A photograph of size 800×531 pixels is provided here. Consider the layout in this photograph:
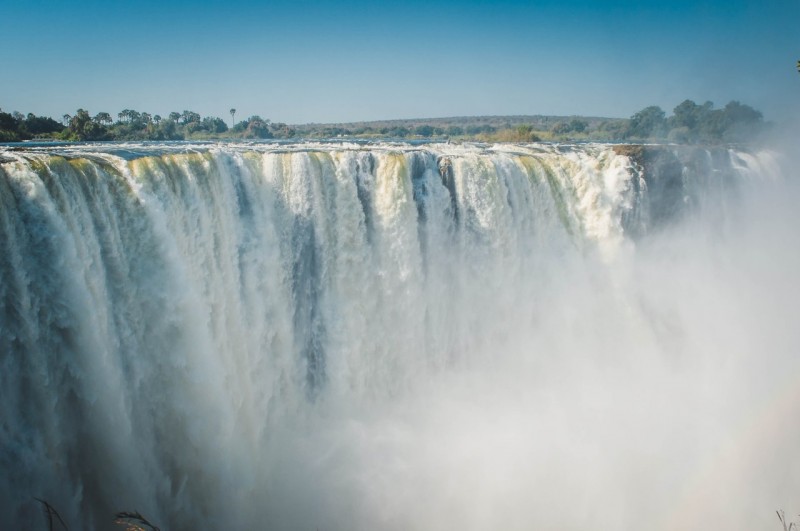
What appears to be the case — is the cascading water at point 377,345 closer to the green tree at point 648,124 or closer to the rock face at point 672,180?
the rock face at point 672,180

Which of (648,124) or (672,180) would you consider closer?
(672,180)

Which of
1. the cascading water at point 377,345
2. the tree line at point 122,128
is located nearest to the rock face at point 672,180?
the cascading water at point 377,345

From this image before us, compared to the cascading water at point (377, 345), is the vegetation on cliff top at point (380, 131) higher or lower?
higher

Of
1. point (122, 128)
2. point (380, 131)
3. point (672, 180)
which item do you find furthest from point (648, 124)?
point (122, 128)

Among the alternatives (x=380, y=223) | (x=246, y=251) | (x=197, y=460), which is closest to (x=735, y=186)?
(x=380, y=223)

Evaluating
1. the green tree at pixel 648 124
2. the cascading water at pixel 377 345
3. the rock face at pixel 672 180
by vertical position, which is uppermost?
the green tree at pixel 648 124

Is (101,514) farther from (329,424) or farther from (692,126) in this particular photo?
(692,126)

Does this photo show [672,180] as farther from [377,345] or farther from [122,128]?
[122,128]
